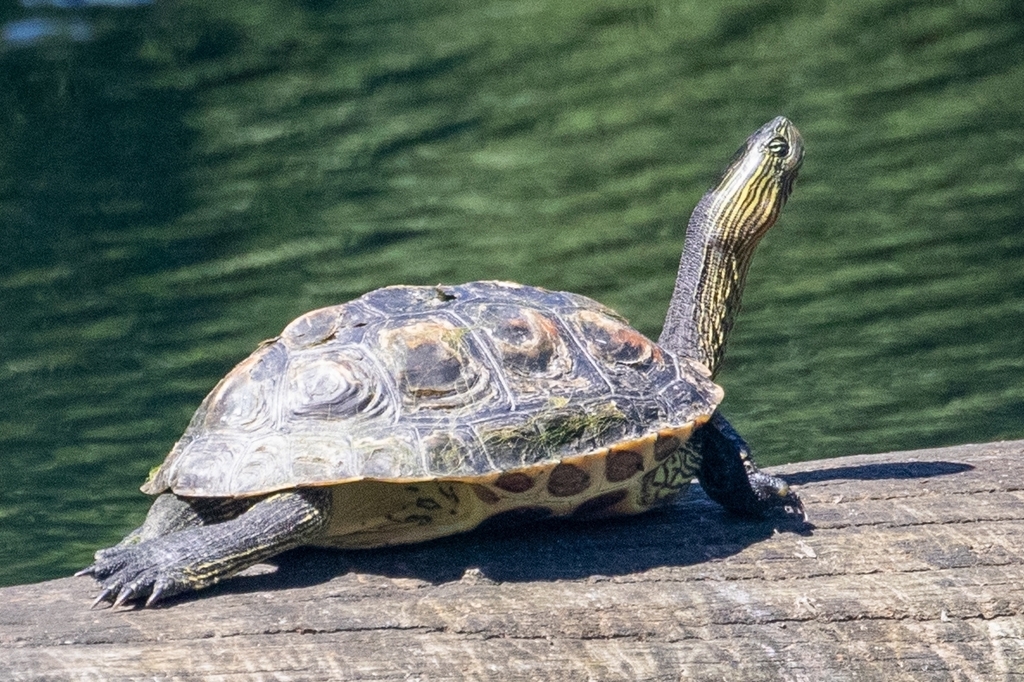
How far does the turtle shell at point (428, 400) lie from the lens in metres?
2.32

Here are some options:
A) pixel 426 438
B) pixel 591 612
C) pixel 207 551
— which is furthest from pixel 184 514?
pixel 591 612

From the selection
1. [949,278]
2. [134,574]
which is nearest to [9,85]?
[949,278]

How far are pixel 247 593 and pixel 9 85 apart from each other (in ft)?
21.6

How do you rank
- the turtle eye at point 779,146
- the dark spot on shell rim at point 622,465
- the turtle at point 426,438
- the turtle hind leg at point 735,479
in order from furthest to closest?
the turtle eye at point 779,146
the turtle hind leg at point 735,479
the dark spot on shell rim at point 622,465
the turtle at point 426,438

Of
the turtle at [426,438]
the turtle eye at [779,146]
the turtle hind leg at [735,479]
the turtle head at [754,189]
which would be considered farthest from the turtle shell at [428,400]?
the turtle eye at [779,146]

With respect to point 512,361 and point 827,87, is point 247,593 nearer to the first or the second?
point 512,361

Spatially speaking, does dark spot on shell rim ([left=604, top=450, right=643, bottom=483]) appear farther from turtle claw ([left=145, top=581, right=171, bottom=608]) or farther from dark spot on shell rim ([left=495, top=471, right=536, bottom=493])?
turtle claw ([left=145, top=581, right=171, bottom=608])

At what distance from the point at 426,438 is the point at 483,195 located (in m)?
4.55

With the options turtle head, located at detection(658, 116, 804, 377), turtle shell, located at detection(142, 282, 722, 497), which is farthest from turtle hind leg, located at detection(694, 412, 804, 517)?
turtle head, located at detection(658, 116, 804, 377)

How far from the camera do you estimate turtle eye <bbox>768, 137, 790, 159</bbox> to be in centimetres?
325

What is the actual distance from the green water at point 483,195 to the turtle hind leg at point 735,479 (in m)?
3.03

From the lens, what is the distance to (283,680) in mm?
2090

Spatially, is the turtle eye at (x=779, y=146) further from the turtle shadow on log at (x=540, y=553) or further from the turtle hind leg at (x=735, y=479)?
the turtle shadow on log at (x=540, y=553)

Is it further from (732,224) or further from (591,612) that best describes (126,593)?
(732,224)
